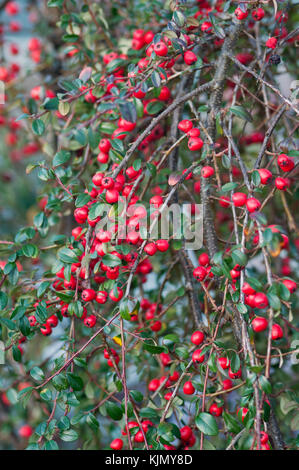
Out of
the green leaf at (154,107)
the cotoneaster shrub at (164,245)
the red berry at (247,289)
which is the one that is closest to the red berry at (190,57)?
Result: the cotoneaster shrub at (164,245)

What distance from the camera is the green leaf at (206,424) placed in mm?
707

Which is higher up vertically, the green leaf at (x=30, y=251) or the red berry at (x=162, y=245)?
the green leaf at (x=30, y=251)

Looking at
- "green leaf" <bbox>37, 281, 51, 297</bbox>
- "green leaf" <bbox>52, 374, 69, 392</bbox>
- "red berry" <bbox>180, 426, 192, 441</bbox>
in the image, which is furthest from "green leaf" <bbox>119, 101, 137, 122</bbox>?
"red berry" <bbox>180, 426, 192, 441</bbox>

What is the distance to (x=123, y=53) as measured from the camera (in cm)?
108

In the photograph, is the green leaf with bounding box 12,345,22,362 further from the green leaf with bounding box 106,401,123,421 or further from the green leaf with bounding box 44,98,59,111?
the green leaf with bounding box 44,98,59,111

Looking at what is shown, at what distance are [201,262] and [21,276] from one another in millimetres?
382

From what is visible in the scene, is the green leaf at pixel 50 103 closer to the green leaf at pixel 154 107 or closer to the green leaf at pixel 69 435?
the green leaf at pixel 154 107

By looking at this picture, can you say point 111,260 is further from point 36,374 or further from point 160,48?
point 160,48

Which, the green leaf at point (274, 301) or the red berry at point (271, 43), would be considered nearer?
the green leaf at point (274, 301)

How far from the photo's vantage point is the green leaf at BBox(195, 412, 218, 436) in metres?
0.71

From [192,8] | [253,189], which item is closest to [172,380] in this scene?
[253,189]

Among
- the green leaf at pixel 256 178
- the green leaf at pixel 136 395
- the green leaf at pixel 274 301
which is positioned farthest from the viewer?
the green leaf at pixel 136 395

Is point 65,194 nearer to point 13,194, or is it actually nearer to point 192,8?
point 192,8

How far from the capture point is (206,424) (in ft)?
2.35
